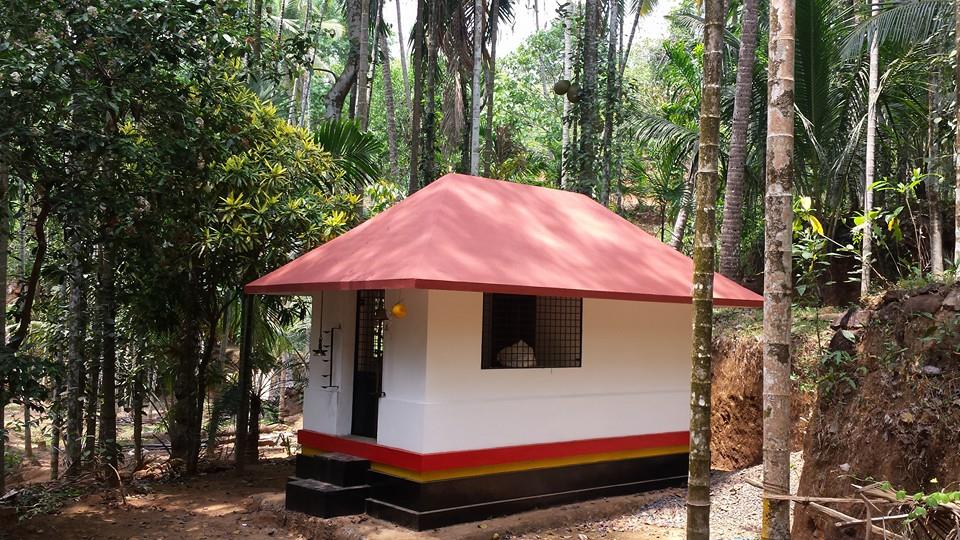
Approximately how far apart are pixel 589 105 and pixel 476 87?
217cm

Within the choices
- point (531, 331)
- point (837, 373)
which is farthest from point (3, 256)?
point (837, 373)

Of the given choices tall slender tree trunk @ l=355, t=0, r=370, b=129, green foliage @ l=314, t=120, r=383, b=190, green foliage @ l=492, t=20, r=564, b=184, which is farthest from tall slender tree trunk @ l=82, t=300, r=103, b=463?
green foliage @ l=492, t=20, r=564, b=184

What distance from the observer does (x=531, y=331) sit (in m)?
9.27

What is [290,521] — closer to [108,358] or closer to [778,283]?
[108,358]

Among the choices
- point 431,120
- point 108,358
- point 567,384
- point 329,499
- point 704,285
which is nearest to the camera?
point 704,285

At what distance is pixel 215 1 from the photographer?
28.7ft

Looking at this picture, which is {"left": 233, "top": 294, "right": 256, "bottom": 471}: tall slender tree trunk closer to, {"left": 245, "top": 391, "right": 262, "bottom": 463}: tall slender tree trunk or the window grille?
{"left": 245, "top": 391, "right": 262, "bottom": 463}: tall slender tree trunk

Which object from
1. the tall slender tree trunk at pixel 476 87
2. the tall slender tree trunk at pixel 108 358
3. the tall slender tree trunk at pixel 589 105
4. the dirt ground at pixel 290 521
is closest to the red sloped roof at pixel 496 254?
the tall slender tree trunk at pixel 108 358

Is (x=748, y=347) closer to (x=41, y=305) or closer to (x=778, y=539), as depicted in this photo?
(x=778, y=539)

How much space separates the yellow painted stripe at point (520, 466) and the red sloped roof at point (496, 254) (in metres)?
1.87

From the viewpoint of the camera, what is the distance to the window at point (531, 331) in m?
8.86

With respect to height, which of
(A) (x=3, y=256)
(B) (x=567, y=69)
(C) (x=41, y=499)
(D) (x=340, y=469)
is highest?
(B) (x=567, y=69)

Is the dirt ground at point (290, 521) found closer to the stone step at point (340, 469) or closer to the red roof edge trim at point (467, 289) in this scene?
the stone step at point (340, 469)

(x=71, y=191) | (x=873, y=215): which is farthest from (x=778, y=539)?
(x=71, y=191)
